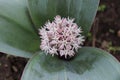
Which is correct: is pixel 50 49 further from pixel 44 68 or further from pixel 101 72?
pixel 101 72

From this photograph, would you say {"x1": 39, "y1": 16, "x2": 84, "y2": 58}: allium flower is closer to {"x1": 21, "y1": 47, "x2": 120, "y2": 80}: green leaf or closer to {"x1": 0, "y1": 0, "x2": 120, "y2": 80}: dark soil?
{"x1": 21, "y1": 47, "x2": 120, "y2": 80}: green leaf

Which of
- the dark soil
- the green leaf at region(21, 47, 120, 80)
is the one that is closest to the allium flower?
the green leaf at region(21, 47, 120, 80)

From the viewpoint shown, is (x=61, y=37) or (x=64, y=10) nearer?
(x=61, y=37)

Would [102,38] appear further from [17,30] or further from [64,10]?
[17,30]

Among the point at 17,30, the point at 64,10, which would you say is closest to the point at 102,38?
the point at 64,10

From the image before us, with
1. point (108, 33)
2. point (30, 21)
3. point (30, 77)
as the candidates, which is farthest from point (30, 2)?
point (108, 33)

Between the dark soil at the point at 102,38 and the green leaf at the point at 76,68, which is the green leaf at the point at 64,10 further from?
the dark soil at the point at 102,38
